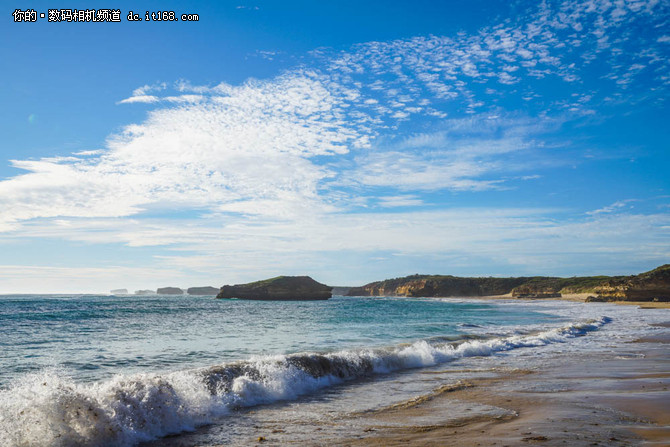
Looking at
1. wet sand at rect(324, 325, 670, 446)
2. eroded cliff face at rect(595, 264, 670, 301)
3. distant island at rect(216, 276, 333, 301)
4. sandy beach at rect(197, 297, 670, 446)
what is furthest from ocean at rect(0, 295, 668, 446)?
distant island at rect(216, 276, 333, 301)

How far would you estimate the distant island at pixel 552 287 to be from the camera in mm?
70250

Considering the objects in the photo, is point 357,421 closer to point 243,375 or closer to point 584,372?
point 243,375

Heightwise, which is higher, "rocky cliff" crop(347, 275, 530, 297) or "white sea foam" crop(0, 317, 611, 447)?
"white sea foam" crop(0, 317, 611, 447)

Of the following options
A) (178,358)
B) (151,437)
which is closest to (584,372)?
(151,437)

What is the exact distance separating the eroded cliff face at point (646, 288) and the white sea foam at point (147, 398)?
74456 millimetres

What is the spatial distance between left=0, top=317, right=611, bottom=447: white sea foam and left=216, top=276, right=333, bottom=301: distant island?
10018 centimetres

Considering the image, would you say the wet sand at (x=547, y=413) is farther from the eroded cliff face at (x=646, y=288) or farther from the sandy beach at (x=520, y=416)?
the eroded cliff face at (x=646, y=288)

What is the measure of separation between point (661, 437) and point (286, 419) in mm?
6111

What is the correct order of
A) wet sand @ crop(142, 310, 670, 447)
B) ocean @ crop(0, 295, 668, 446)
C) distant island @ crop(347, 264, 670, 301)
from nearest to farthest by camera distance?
wet sand @ crop(142, 310, 670, 447)
ocean @ crop(0, 295, 668, 446)
distant island @ crop(347, 264, 670, 301)

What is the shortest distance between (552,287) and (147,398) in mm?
138316

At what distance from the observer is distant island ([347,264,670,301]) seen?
230ft

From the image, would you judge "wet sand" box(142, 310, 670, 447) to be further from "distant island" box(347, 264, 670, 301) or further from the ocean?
"distant island" box(347, 264, 670, 301)

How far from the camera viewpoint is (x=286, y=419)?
836cm

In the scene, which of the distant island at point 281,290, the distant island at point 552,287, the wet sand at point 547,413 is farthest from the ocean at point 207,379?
the distant island at point 281,290
